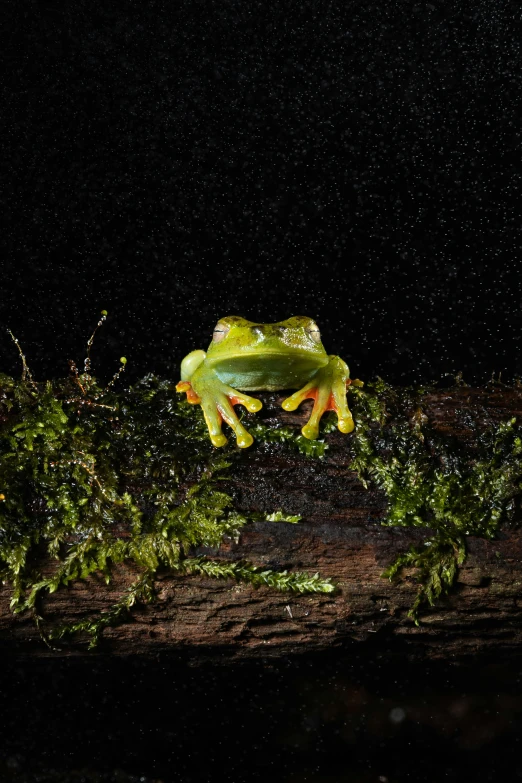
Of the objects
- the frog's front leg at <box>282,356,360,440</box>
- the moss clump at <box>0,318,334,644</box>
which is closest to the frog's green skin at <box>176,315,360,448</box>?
the frog's front leg at <box>282,356,360,440</box>

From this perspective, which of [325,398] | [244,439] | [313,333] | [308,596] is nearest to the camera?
[308,596]

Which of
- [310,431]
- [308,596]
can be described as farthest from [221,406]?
[308,596]

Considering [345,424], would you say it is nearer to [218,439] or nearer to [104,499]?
[218,439]

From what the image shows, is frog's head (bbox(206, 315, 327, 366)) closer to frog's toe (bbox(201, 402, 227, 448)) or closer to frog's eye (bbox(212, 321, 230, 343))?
frog's eye (bbox(212, 321, 230, 343))

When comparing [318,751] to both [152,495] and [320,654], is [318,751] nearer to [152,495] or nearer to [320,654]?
[320,654]

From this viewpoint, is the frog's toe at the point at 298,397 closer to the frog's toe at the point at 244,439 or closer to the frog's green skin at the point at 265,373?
the frog's green skin at the point at 265,373

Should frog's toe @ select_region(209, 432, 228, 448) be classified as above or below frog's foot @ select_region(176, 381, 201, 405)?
below
